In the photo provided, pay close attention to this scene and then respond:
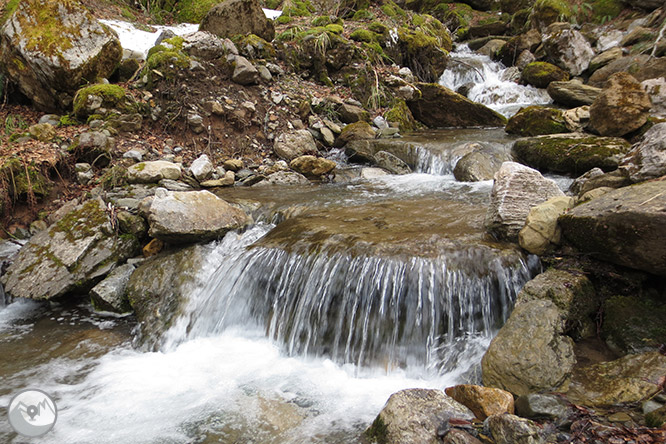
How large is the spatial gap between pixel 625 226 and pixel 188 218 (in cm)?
457

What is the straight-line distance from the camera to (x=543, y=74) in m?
11.8

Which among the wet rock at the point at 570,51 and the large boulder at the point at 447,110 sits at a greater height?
the wet rock at the point at 570,51

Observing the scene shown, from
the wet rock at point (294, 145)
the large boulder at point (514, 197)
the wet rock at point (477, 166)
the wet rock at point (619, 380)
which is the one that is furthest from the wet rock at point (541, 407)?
the wet rock at point (294, 145)

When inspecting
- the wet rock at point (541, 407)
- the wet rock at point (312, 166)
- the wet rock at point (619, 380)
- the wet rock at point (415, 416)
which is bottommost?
the wet rock at point (415, 416)

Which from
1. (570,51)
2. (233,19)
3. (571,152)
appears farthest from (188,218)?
(570,51)

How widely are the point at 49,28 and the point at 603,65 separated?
15.1 meters

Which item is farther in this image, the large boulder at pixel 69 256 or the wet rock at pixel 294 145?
the wet rock at pixel 294 145

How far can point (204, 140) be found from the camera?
7.60m

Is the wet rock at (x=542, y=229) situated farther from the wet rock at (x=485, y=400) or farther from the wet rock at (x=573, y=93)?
the wet rock at (x=573, y=93)

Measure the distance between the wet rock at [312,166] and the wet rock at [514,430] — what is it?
5928 mm

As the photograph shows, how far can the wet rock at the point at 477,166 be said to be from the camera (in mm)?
6418

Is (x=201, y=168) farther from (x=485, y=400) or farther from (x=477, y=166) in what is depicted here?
(x=485, y=400)

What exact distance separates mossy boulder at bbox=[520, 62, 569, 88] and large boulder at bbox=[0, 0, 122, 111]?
1226 cm

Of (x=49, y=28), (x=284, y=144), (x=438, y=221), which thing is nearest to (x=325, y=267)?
(x=438, y=221)
